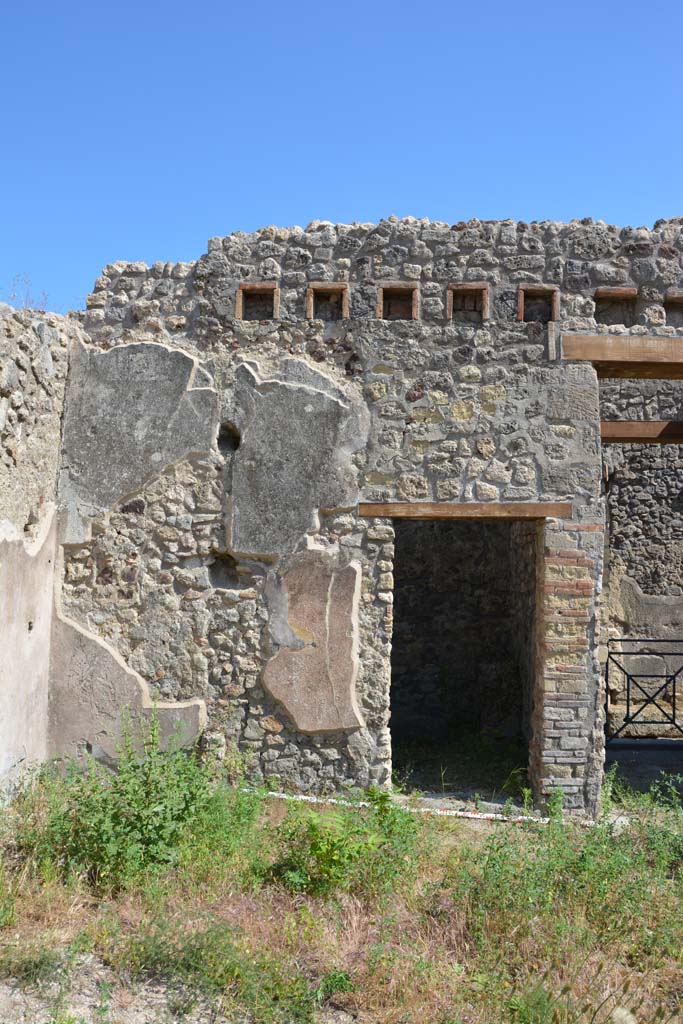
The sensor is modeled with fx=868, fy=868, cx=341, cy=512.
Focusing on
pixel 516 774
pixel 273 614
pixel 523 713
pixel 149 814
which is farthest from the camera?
pixel 523 713

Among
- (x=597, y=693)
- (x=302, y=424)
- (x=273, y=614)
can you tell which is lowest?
(x=597, y=693)

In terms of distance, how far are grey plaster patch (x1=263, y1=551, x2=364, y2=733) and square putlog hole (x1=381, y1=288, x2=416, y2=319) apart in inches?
67.9

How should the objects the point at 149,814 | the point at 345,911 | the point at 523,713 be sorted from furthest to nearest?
the point at 523,713 → the point at 149,814 → the point at 345,911

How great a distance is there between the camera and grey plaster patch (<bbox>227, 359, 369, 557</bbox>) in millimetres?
5840

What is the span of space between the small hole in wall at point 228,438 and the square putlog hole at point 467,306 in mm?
1686

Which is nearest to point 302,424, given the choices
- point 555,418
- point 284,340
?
point 284,340

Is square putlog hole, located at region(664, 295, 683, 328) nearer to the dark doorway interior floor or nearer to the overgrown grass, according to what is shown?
the overgrown grass

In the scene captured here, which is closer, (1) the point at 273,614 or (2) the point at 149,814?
(2) the point at 149,814

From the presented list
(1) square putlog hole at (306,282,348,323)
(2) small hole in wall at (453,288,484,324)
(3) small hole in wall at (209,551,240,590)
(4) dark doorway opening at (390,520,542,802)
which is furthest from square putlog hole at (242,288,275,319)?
(4) dark doorway opening at (390,520,542,802)

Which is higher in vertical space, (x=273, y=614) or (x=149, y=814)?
(x=273, y=614)

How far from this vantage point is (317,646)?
18.9 feet

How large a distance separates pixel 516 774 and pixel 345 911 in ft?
9.13

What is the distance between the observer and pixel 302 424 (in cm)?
587

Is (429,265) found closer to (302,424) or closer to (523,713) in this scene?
(302,424)
